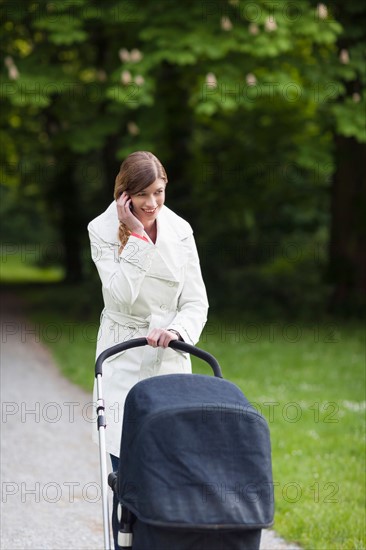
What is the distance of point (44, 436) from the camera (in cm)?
778

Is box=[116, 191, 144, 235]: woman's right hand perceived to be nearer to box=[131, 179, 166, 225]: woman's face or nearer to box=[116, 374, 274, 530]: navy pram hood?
box=[131, 179, 166, 225]: woman's face

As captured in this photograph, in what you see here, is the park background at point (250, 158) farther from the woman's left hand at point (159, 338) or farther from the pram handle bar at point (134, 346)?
the woman's left hand at point (159, 338)

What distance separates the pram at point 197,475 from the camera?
3.07 metres

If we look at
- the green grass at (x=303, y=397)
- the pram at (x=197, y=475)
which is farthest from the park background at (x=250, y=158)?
the pram at (x=197, y=475)

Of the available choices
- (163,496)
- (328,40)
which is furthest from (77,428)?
(328,40)

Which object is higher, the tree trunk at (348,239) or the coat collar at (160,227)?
the coat collar at (160,227)

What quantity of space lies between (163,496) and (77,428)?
5.21m

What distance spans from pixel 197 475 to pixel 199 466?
0.12 ft

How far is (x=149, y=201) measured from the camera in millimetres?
3832

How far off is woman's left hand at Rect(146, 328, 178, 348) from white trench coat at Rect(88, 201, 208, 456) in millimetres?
105

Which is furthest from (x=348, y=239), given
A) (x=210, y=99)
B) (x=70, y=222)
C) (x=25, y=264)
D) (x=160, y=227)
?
(x=25, y=264)

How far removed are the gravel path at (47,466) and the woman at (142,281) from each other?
1615 mm

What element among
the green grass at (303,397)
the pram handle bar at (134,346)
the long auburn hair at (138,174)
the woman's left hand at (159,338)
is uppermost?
the long auburn hair at (138,174)

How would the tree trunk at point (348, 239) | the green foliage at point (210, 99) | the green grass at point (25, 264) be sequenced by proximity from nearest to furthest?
the green foliage at point (210, 99)
the tree trunk at point (348, 239)
the green grass at point (25, 264)
